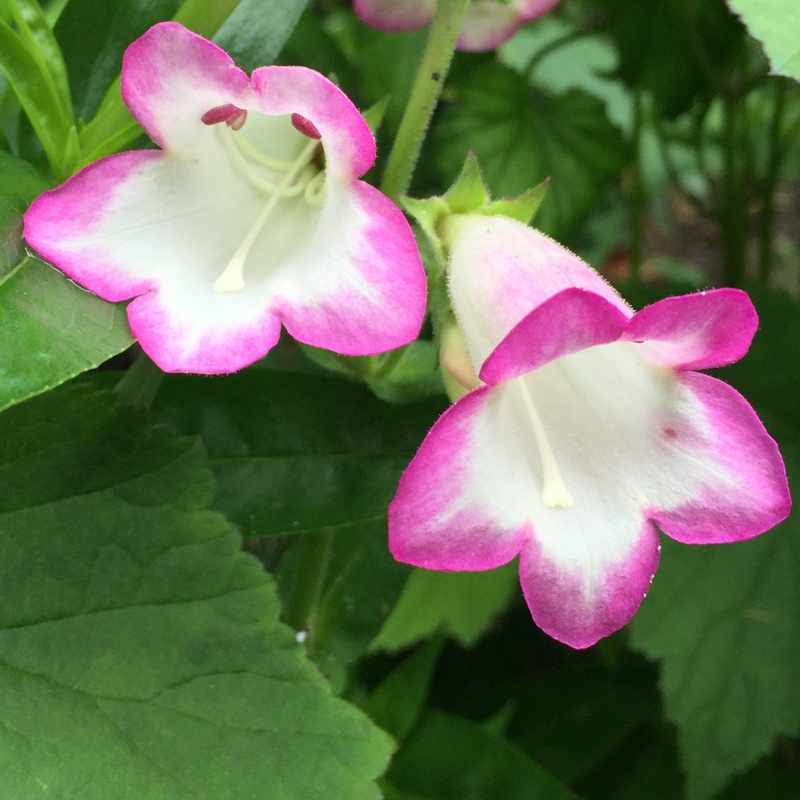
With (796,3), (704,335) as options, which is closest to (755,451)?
(704,335)

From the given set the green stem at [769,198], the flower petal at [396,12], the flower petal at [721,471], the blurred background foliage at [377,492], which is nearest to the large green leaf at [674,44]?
the blurred background foliage at [377,492]

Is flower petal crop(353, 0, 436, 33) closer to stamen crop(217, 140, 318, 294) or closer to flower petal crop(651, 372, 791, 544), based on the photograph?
stamen crop(217, 140, 318, 294)

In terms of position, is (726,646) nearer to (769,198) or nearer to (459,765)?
(459,765)

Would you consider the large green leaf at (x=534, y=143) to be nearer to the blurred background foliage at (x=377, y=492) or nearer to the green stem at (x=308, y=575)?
the blurred background foliage at (x=377, y=492)

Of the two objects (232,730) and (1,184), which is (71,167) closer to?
(1,184)

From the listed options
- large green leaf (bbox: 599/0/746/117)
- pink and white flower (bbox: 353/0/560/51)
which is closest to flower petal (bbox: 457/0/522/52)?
pink and white flower (bbox: 353/0/560/51)

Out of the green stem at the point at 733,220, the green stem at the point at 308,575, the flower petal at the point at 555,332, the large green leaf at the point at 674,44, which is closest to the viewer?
the flower petal at the point at 555,332

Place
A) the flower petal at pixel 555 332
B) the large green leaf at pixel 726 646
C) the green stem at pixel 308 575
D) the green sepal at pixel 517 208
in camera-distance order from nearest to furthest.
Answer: the flower petal at pixel 555 332 < the green sepal at pixel 517 208 < the green stem at pixel 308 575 < the large green leaf at pixel 726 646
